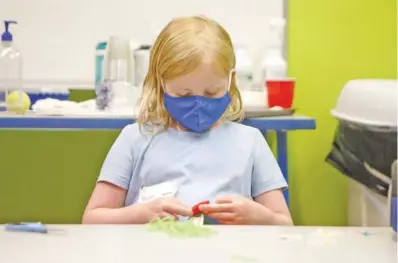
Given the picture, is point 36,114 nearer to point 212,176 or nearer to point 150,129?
point 150,129

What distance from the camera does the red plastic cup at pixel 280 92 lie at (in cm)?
180

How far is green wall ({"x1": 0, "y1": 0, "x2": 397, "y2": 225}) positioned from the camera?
86.0 inches

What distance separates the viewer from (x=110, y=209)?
117 cm

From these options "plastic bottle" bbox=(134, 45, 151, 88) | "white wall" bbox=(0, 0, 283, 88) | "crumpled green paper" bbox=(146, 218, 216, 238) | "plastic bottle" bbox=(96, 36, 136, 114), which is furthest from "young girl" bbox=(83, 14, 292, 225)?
"white wall" bbox=(0, 0, 283, 88)

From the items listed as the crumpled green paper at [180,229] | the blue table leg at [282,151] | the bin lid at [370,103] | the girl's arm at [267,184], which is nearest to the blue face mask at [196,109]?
the girl's arm at [267,184]

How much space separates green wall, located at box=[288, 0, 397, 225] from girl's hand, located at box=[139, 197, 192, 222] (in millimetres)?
1221

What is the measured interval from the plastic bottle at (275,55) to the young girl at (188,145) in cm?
69

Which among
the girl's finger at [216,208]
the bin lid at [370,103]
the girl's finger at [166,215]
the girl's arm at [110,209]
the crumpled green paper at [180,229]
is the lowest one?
the girl's arm at [110,209]

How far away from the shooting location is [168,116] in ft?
4.20

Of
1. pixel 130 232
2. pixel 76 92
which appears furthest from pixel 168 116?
pixel 76 92

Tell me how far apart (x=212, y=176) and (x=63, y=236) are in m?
0.47

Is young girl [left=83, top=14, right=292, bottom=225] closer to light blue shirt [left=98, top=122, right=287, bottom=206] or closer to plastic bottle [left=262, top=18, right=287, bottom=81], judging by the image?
light blue shirt [left=98, top=122, right=287, bottom=206]

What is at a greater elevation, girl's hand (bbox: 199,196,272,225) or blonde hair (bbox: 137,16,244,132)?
blonde hair (bbox: 137,16,244,132)

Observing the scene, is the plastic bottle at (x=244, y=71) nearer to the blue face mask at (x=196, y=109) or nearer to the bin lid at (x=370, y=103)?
the bin lid at (x=370, y=103)
